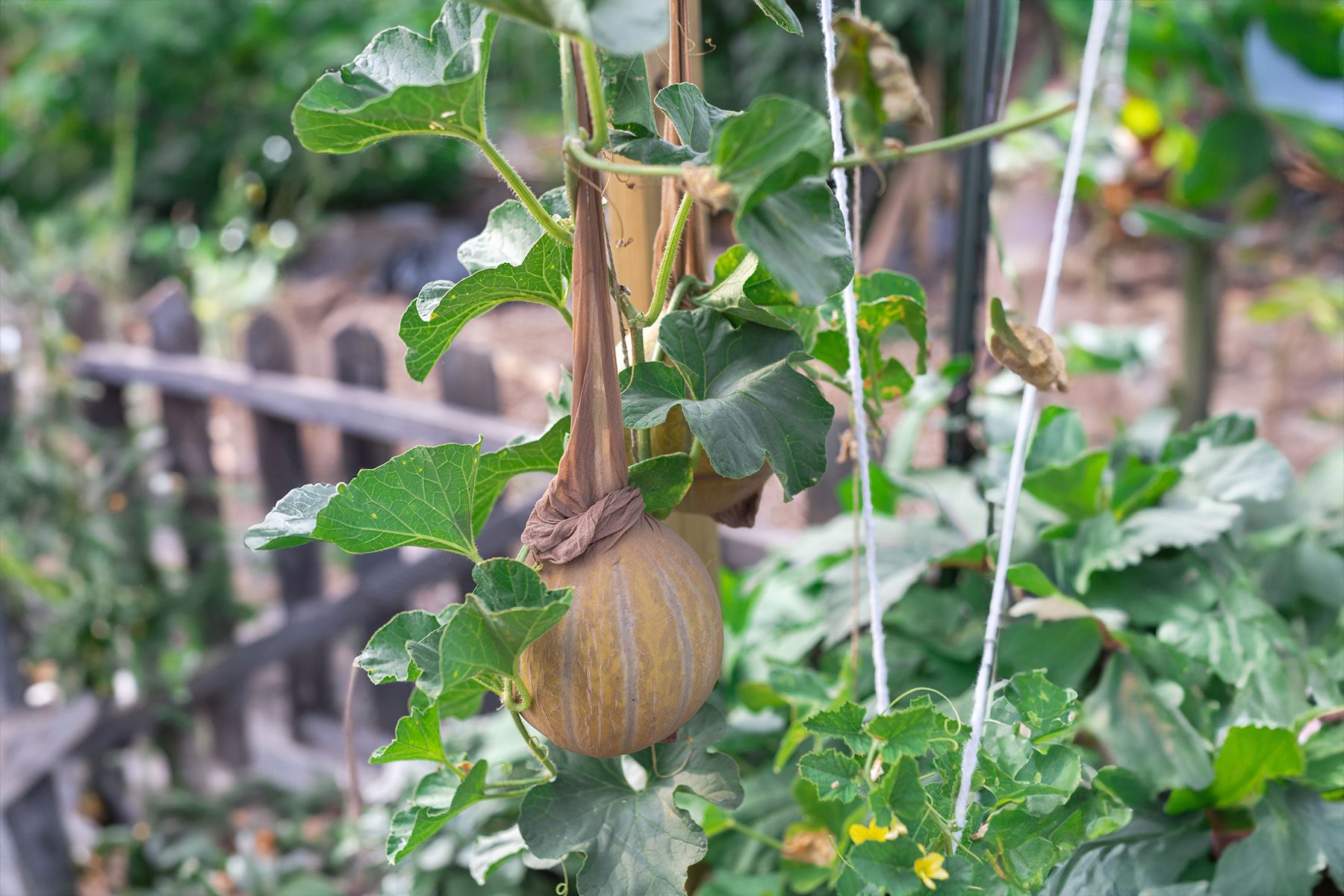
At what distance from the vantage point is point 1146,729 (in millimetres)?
785

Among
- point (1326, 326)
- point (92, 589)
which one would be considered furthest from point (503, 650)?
point (1326, 326)

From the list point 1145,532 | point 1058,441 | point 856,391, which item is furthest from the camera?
point 1058,441

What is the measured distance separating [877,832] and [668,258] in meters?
0.29

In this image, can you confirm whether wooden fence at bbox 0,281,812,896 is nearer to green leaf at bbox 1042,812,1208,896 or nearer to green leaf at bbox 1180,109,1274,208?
A: green leaf at bbox 1042,812,1208,896

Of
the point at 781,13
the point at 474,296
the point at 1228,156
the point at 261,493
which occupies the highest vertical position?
the point at 781,13

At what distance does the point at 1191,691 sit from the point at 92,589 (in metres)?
1.56

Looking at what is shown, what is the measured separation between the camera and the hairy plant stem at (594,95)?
398 millimetres

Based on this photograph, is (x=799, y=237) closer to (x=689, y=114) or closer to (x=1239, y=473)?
(x=689, y=114)

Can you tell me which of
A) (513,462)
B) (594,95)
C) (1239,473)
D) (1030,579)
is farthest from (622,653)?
(1239,473)

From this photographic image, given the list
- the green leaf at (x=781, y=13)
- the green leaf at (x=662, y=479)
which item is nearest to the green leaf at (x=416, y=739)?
the green leaf at (x=662, y=479)

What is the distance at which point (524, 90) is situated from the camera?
6160 millimetres

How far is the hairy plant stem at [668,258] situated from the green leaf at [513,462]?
0.07 meters

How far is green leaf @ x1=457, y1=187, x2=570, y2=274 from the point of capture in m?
0.54

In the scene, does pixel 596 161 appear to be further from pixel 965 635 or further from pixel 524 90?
pixel 524 90
